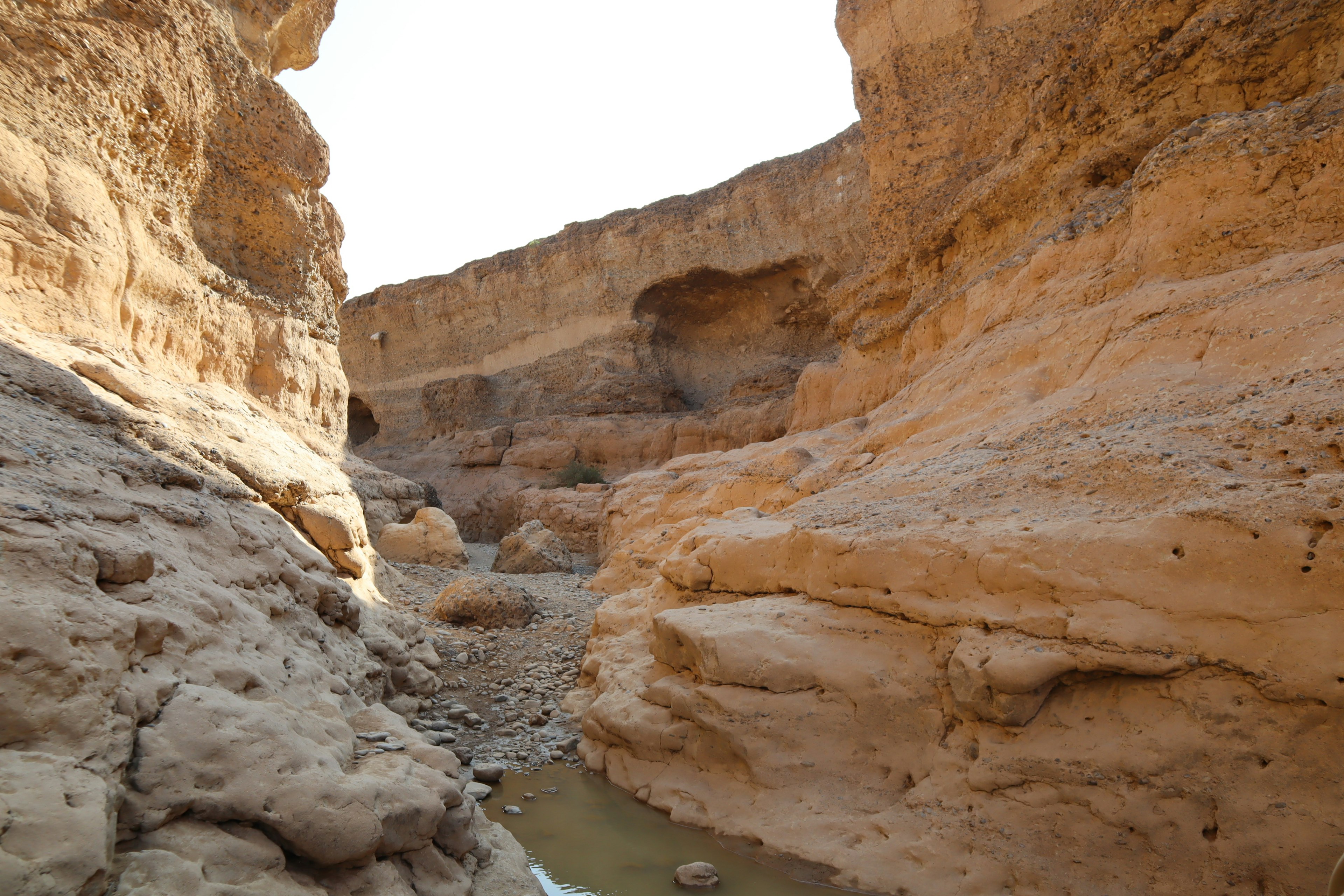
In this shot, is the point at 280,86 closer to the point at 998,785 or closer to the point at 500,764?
the point at 500,764

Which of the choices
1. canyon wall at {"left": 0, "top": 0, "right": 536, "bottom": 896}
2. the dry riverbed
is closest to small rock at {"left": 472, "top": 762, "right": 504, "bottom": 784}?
the dry riverbed

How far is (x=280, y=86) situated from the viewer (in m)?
5.81

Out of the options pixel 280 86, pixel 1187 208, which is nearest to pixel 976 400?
pixel 1187 208

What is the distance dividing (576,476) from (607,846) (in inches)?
524

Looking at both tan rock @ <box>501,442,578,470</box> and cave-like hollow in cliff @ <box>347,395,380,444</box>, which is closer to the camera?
tan rock @ <box>501,442,578,470</box>

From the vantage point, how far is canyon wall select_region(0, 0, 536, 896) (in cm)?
169

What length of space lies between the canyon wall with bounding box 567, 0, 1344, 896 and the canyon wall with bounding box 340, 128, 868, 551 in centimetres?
904

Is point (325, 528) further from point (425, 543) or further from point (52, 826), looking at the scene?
point (425, 543)

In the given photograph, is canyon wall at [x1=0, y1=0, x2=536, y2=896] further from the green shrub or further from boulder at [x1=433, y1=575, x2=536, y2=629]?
the green shrub

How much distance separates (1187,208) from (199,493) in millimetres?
5929

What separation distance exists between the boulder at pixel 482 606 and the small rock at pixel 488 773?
2.66m

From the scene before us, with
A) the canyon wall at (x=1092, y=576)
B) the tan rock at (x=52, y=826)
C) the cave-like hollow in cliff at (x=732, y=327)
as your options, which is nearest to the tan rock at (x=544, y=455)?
the cave-like hollow in cliff at (x=732, y=327)

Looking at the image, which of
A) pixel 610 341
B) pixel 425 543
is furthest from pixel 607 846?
pixel 610 341

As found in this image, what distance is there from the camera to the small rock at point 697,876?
280cm
